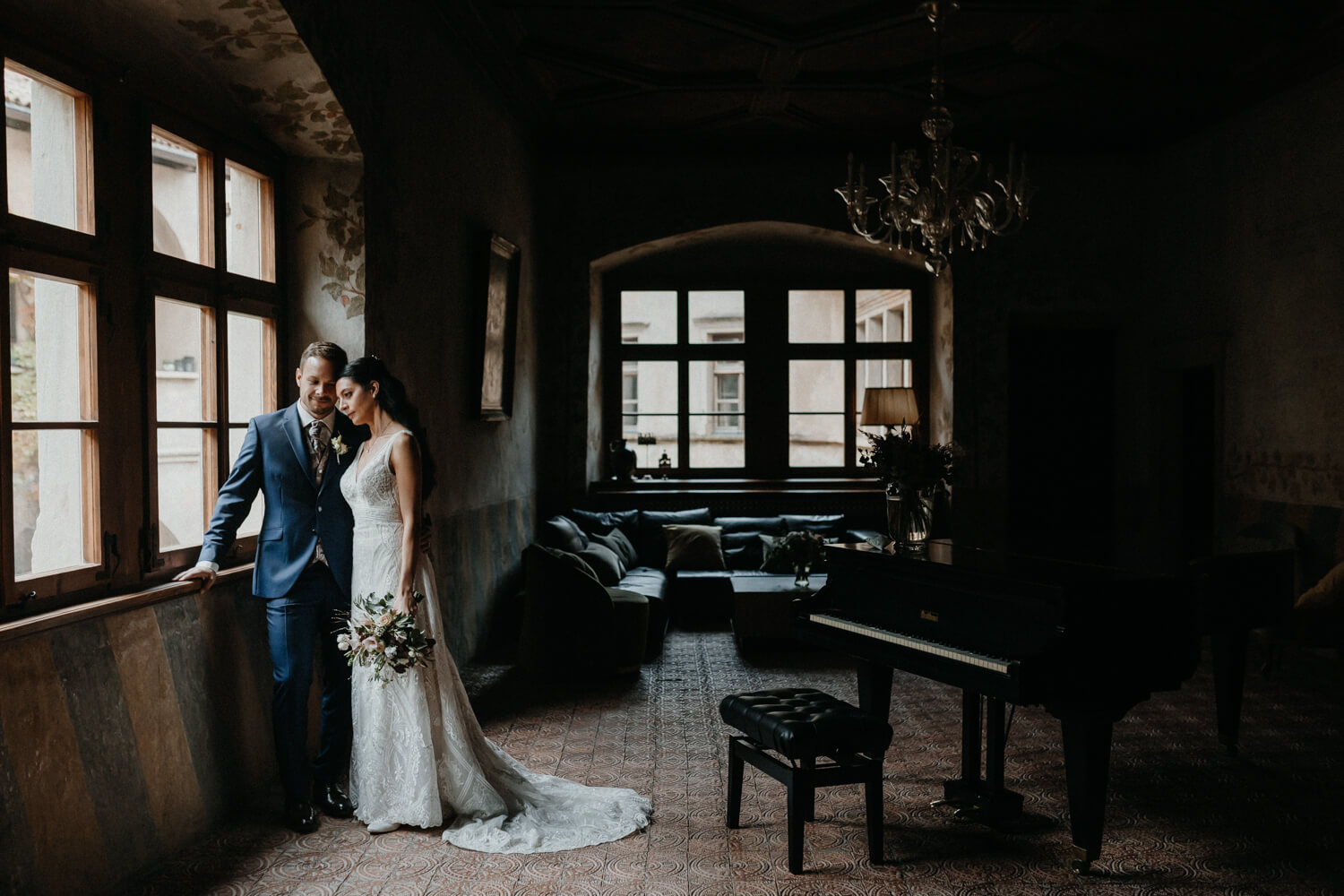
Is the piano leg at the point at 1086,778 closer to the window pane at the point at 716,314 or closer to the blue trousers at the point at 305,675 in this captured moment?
the blue trousers at the point at 305,675

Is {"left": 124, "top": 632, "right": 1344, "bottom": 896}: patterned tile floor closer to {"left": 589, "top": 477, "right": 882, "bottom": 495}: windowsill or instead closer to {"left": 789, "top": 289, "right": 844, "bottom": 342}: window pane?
{"left": 589, "top": 477, "right": 882, "bottom": 495}: windowsill

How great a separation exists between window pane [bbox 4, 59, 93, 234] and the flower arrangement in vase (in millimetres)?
3235

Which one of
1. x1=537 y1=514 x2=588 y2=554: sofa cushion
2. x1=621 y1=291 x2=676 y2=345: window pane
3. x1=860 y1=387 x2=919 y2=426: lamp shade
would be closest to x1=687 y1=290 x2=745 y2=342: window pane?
x1=621 y1=291 x2=676 y2=345: window pane

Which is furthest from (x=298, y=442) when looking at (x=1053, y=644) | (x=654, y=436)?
(x=654, y=436)

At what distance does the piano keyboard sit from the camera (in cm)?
353

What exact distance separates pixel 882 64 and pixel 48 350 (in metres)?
5.80

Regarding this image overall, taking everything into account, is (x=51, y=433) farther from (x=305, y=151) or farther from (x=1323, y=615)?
(x=1323, y=615)

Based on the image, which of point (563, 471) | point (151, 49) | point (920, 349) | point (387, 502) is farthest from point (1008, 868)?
point (920, 349)

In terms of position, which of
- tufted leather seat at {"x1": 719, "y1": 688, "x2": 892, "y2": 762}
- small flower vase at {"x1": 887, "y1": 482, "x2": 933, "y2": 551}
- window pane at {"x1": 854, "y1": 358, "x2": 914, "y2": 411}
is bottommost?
tufted leather seat at {"x1": 719, "y1": 688, "x2": 892, "y2": 762}

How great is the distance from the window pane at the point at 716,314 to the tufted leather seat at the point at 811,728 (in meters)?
6.53

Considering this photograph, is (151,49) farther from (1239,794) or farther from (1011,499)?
(1011,499)

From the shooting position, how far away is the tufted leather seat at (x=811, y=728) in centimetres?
365

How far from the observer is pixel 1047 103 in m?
8.15

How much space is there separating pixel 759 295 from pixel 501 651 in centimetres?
461
